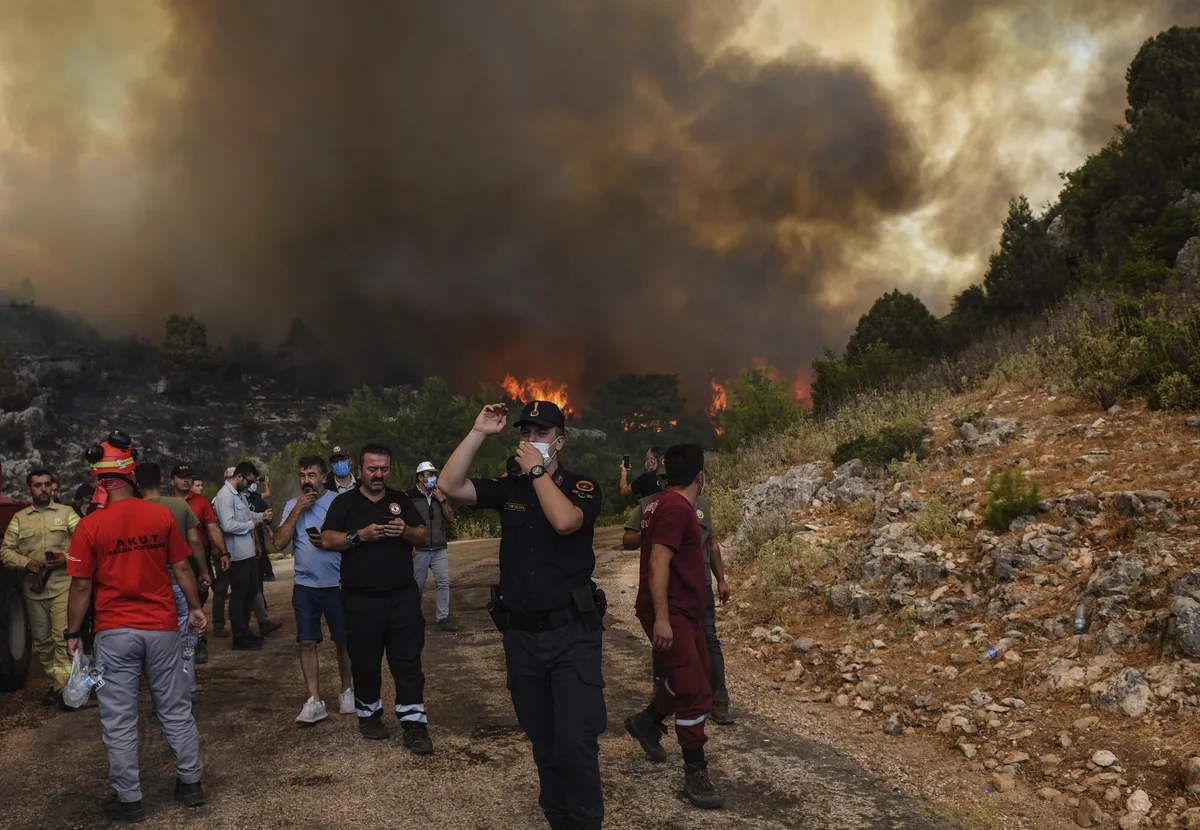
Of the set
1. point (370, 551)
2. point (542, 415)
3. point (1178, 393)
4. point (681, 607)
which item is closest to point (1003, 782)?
point (681, 607)

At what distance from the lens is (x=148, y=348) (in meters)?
101

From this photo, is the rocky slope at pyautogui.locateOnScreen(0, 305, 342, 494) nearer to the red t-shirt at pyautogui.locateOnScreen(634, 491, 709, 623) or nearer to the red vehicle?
the red vehicle

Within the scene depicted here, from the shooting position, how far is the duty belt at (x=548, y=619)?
3.96 m

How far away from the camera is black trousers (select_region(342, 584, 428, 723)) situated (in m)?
5.88

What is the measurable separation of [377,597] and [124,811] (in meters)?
1.88

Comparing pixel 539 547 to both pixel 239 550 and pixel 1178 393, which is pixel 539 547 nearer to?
pixel 239 550

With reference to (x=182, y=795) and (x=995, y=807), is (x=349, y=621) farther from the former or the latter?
(x=995, y=807)

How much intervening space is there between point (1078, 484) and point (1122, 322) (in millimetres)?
4921

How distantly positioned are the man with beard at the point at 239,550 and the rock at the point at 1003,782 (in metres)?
7.41

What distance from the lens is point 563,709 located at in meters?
3.83

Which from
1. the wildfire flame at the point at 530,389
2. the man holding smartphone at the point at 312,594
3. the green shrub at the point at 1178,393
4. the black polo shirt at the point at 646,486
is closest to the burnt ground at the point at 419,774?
the man holding smartphone at the point at 312,594

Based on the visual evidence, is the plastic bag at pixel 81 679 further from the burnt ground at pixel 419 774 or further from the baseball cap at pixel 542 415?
the baseball cap at pixel 542 415

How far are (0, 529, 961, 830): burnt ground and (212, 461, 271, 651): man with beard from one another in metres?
1.53

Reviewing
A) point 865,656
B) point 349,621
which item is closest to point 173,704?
point 349,621
